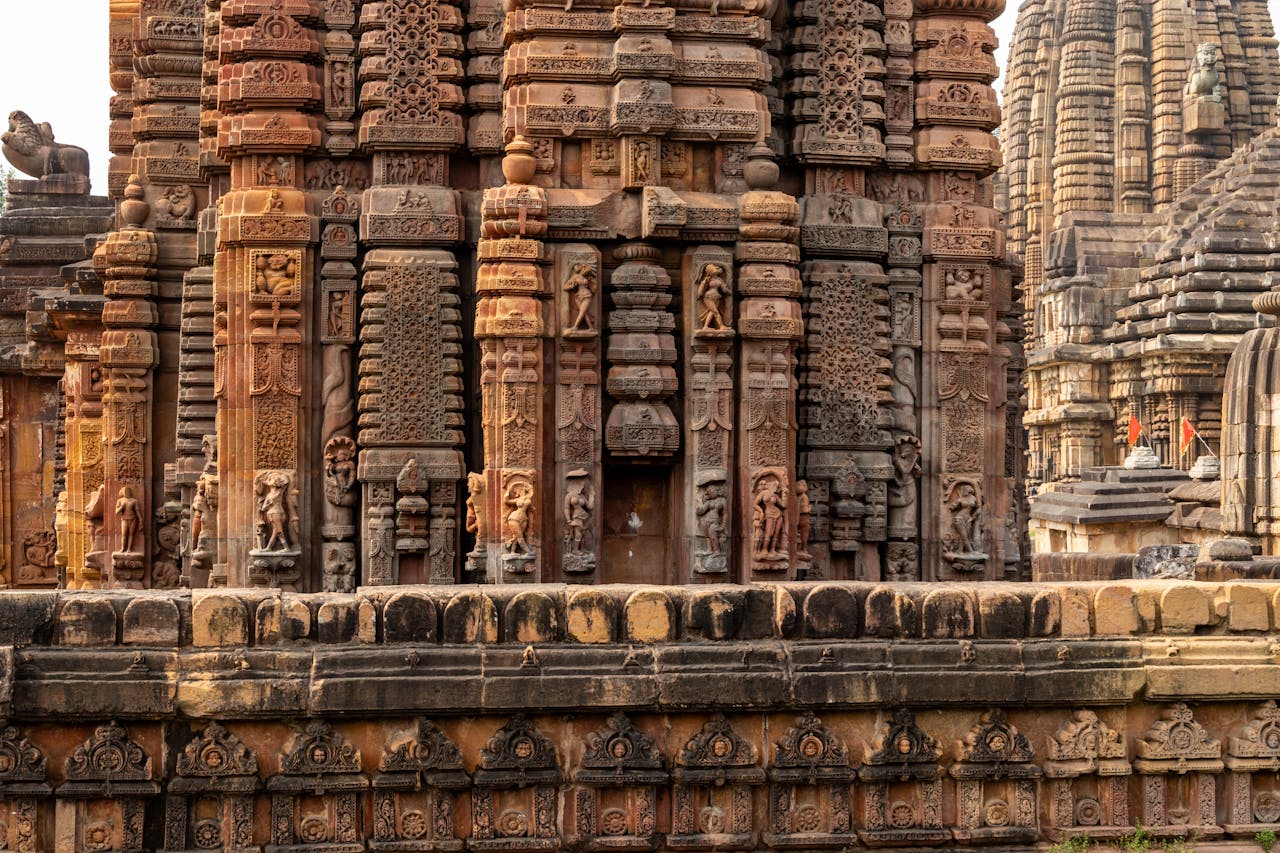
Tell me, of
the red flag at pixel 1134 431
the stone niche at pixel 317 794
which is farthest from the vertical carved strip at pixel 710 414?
the red flag at pixel 1134 431

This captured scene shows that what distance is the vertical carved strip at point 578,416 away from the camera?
15031 millimetres

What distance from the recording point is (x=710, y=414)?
600 inches

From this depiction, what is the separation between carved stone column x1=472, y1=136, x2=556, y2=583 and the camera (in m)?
15.0

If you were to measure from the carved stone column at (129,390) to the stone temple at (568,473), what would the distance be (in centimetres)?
6

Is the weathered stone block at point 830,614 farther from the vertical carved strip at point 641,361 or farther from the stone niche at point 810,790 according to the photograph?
the vertical carved strip at point 641,361

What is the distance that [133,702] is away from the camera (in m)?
9.68

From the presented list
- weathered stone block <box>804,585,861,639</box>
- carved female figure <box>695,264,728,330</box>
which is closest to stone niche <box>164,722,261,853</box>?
weathered stone block <box>804,585,861,639</box>

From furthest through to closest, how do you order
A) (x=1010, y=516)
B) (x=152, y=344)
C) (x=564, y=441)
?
(x=152, y=344)
(x=1010, y=516)
(x=564, y=441)

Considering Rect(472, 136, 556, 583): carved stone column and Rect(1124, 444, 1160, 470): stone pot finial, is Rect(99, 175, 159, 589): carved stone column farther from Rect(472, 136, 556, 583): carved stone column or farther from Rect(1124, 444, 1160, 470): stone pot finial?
Rect(1124, 444, 1160, 470): stone pot finial

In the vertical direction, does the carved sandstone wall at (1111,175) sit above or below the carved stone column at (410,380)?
above

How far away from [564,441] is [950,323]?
391 cm

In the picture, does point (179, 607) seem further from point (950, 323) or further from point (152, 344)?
point (152, 344)

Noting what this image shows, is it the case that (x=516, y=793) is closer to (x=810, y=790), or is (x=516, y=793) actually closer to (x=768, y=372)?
(x=810, y=790)

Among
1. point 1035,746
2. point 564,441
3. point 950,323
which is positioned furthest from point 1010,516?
point 1035,746
